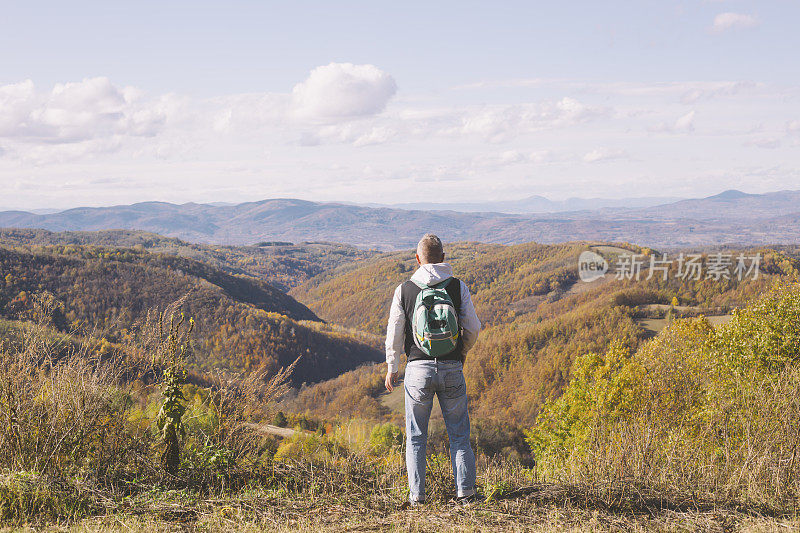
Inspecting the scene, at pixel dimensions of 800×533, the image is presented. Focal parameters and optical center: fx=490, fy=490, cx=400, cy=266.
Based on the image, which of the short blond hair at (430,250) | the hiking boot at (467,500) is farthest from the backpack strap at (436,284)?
the hiking boot at (467,500)

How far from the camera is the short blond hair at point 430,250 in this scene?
5004mm

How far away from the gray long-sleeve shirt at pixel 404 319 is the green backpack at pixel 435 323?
0.47ft

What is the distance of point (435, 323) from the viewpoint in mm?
4711

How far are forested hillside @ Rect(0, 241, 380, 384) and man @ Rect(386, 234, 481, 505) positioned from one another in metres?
93.5

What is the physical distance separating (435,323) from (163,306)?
370 ft

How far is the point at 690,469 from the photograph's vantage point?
5.80 metres

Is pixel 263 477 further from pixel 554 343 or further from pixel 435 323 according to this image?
pixel 554 343

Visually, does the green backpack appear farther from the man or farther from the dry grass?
the dry grass

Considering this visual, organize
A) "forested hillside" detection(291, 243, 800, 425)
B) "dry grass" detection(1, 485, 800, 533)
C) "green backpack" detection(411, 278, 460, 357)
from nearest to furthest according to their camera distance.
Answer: "dry grass" detection(1, 485, 800, 533) → "green backpack" detection(411, 278, 460, 357) → "forested hillside" detection(291, 243, 800, 425)

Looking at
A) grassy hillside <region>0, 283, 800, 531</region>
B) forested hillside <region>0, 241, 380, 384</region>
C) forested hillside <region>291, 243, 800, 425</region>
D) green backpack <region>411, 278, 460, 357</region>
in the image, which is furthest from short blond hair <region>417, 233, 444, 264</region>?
forested hillside <region>0, 241, 380, 384</region>

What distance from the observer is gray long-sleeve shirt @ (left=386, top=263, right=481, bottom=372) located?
484 cm

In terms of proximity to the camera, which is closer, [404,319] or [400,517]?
[400,517]

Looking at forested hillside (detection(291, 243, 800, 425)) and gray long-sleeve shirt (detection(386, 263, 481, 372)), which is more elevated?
gray long-sleeve shirt (detection(386, 263, 481, 372))

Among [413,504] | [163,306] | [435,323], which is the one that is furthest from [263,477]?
[163,306]
